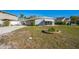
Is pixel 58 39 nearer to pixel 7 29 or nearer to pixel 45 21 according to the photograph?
pixel 45 21

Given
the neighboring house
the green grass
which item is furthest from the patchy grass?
the neighboring house

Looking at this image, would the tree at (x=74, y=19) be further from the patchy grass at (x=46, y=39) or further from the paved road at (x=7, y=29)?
the paved road at (x=7, y=29)

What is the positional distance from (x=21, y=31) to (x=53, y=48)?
1.88ft

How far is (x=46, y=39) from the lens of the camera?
3.60m

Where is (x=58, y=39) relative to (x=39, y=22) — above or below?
below

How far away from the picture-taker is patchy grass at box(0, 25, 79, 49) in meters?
3.59

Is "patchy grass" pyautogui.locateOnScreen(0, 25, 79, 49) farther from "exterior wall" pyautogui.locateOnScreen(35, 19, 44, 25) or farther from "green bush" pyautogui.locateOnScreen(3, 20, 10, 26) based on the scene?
"green bush" pyautogui.locateOnScreen(3, 20, 10, 26)

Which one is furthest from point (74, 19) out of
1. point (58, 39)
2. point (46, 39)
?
point (46, 39)

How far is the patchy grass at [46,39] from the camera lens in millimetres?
3588

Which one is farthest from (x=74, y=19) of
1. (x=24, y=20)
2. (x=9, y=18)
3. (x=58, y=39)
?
(x=9, y=18)

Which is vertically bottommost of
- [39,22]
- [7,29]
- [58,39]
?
[58,39]

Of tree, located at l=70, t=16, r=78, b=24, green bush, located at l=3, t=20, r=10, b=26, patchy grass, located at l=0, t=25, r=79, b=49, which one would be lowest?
patchy grass, located at l=0, t=25, r=79, b=49

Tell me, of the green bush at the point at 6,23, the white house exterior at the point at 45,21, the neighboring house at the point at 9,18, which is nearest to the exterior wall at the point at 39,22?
the white house exterior at the point at 45,21
